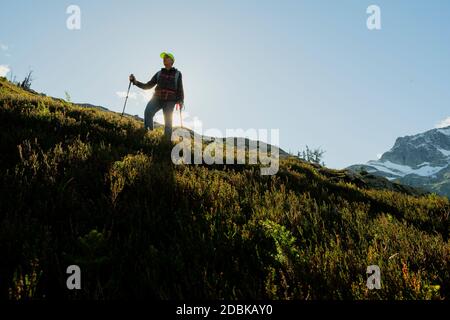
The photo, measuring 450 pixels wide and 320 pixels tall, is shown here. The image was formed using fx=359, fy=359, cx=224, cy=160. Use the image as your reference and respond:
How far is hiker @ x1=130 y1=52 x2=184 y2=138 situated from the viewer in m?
10.9

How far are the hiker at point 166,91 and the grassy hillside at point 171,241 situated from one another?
4870 mm

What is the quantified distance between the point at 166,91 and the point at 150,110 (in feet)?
2.50

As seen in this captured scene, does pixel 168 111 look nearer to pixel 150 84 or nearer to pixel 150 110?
pixel 150 110

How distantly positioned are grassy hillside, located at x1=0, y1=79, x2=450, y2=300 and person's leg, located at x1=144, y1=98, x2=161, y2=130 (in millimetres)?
4781

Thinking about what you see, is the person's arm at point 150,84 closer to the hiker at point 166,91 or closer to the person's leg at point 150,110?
the hiker at point 166,91

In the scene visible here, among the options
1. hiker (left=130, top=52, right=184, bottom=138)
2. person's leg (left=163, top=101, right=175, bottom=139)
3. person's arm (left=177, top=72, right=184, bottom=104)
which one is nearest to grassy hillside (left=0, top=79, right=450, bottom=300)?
person's leg (left=163, top=101, right=175, bottom=139)

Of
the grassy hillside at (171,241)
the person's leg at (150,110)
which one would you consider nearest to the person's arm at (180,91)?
the person's leg at (150,110)

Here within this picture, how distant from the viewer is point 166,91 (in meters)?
10.9

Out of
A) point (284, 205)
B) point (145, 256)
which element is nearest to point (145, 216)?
point (145, 256)

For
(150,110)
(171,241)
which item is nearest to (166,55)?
(150,110)

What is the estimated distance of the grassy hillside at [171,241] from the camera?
288cm

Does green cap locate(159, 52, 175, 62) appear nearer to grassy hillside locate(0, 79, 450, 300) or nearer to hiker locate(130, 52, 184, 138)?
hiker locate(130, 52, 184, 138)

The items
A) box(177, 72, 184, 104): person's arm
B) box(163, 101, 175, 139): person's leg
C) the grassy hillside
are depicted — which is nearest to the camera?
the grassy hillside

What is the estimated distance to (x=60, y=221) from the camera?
3.71 metres
